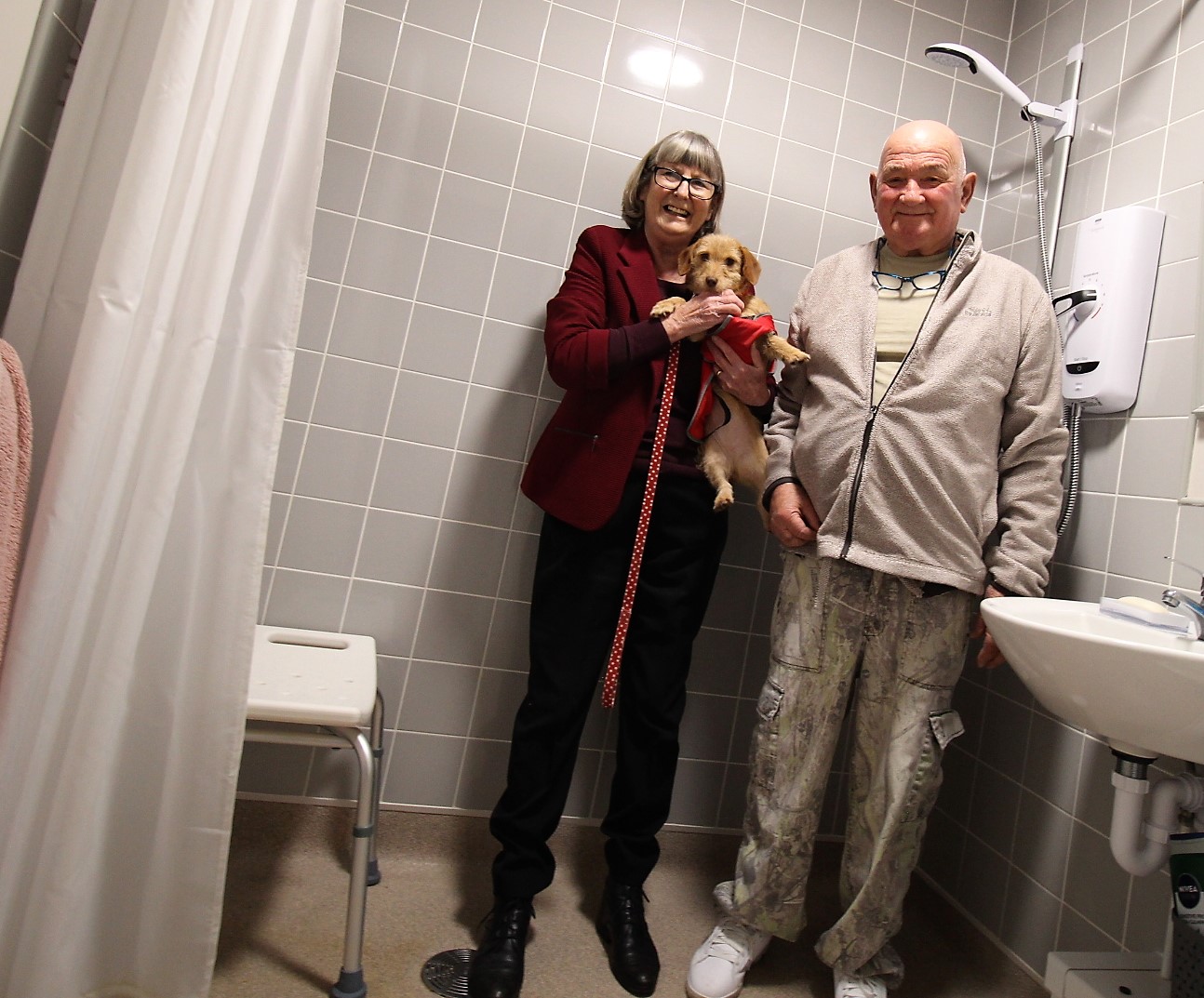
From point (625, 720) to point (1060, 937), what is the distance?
34.8 inches

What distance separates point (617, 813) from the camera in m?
1.42

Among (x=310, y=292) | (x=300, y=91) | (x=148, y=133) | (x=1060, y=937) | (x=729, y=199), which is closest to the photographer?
(x=148, y=133)

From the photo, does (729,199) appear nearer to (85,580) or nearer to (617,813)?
(617,813)

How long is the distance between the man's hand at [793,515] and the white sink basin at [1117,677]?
315mm

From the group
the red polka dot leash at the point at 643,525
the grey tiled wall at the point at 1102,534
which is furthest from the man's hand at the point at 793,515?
the grey tiled wall at the point at 1102,534

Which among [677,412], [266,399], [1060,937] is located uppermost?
[677,412]

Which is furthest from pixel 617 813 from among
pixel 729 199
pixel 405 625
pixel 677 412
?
pixel 729 199

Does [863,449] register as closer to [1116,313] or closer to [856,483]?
[856,483]

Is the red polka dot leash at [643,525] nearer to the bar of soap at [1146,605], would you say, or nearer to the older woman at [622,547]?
the older woman at [622,547]

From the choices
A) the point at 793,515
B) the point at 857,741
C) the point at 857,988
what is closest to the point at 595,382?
the point at 793,515

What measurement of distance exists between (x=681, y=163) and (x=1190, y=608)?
3.51 ft

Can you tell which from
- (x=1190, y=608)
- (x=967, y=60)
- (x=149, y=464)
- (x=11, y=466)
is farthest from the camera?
(x=967, y=60)

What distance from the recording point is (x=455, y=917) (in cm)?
145

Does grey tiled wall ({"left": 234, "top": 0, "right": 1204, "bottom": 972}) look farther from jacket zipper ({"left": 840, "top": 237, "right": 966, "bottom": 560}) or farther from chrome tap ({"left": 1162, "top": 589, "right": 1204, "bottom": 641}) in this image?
jacket zipper ({"left": 840, "top": 237, "right": 966, "bottom": 560})
